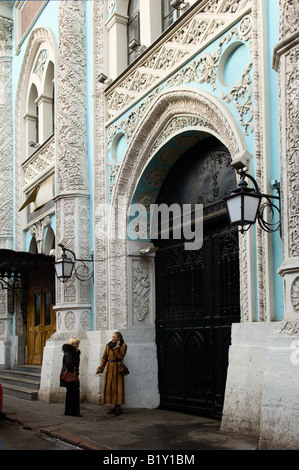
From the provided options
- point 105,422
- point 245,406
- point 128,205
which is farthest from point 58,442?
point 128,205

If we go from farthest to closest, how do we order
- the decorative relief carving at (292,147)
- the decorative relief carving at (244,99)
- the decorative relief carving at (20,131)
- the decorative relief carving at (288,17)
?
the decorative relief carving at (20,131)
the decorative relief carving at (244,99)
the decorative relief carving at (288,17)
the decorative relief carving at (292,147)

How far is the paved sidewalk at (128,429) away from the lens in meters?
7.06

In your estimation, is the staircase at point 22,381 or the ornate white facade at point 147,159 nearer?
the ornate white facade at point 147,159

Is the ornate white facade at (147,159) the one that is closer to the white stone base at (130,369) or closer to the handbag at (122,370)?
the white stone base at (130,369)

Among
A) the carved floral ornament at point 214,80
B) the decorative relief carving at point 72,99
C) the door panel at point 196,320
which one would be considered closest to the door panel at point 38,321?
the decorative relief carving at point 72,99

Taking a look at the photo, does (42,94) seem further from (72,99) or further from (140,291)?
(140,291)

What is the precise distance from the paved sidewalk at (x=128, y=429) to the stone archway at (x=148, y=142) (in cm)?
186

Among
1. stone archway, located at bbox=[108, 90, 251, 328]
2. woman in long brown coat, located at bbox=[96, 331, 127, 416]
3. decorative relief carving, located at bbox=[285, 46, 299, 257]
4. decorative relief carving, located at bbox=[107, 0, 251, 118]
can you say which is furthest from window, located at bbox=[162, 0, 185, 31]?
woman in long brown coat, located at bbox=[96, 331, 127, 416]

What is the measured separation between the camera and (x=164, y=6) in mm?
10789

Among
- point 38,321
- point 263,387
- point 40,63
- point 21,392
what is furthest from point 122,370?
point 40,63

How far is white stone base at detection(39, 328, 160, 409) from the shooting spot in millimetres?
10500

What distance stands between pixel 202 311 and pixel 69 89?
19.3 feet

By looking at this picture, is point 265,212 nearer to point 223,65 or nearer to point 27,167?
point 223,65

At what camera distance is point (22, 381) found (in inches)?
527
